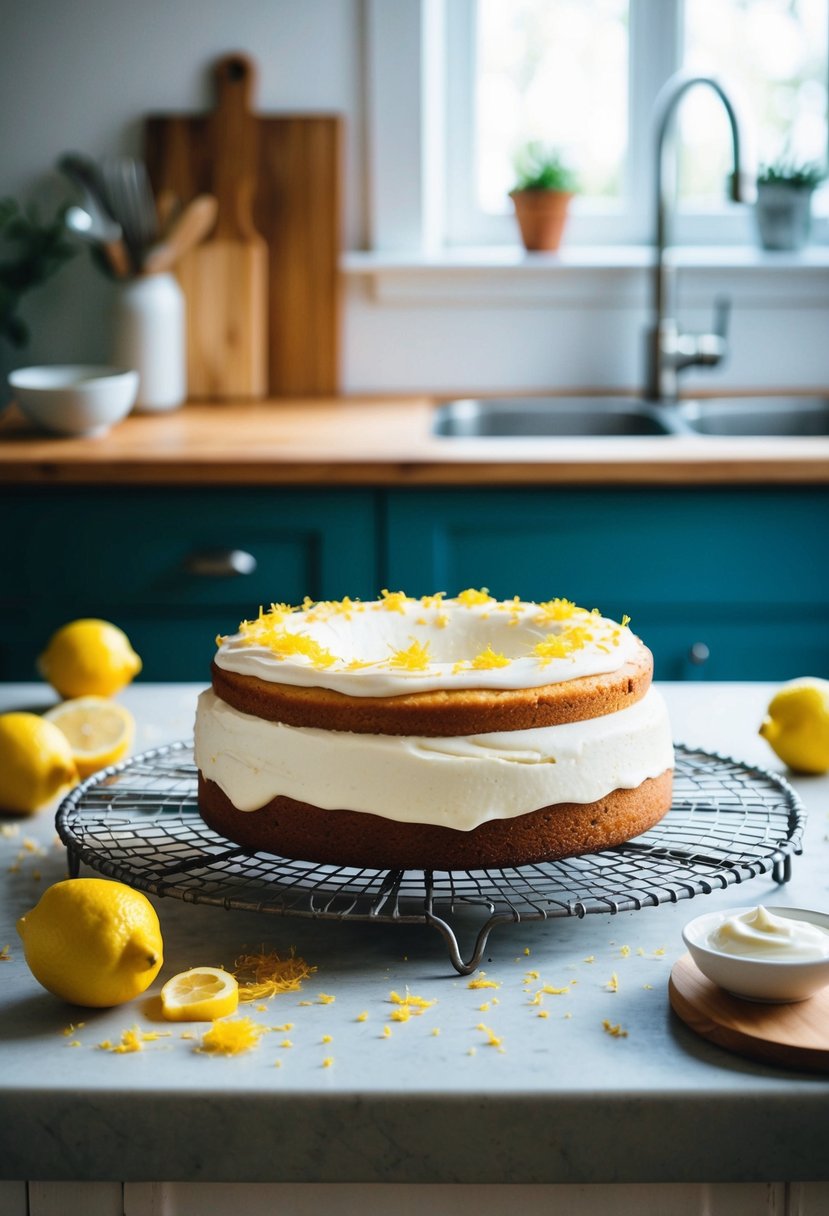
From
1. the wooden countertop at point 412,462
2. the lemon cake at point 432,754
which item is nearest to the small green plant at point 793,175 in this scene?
the wooden countertop at point 412,462

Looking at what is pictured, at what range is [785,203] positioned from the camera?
2889 millimetres

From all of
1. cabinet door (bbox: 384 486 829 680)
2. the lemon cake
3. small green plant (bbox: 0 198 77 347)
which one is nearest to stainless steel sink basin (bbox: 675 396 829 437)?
cabinet door (bbox: 384 486 829 680)

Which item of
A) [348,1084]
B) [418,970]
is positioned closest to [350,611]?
[418,970]

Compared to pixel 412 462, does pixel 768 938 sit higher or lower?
lower

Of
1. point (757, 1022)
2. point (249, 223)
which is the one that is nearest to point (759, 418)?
point (249, 223)

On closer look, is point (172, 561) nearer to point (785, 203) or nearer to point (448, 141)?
point (448, 141)

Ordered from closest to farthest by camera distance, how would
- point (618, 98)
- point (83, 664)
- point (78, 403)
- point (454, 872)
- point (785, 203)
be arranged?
1. point (454, 872)
2. point (83, 664)
3. point (78, 403)
4. point (785, 203)
5. point (618, 98)

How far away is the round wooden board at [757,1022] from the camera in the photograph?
0.81 m

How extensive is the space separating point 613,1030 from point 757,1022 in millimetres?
84

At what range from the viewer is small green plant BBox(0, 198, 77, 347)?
286 cm

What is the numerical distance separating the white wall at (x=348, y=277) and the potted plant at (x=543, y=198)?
0.08 meters

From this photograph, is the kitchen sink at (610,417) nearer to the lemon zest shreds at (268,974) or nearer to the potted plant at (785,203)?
the potted plant at (785,203)

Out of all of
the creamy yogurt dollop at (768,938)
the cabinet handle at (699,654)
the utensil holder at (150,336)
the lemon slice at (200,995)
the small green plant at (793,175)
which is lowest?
the cabinet handle at (699,654)

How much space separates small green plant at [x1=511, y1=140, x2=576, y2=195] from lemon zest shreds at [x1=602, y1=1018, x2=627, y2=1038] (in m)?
2.28
